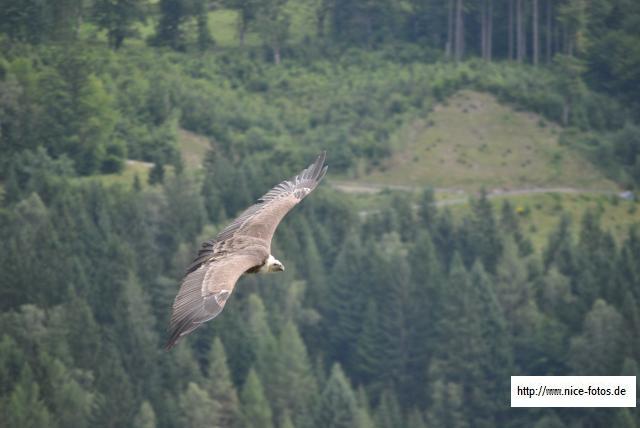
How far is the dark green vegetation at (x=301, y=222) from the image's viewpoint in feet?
313

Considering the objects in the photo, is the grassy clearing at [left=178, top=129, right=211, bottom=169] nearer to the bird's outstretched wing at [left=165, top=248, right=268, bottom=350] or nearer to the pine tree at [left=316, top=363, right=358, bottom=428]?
the pine tree at [left=316, top=363, right=358, bottom=428]

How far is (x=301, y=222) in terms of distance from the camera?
369 ft

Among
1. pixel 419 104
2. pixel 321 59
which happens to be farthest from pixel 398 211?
pixel 321 59

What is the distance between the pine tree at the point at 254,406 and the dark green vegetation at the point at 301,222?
0.16m

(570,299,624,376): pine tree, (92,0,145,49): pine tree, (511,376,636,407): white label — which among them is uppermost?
(92,0,145,49): pine tree

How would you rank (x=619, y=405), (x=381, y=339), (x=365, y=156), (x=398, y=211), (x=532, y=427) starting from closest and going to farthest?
1. (x=619, y=405)
2. (x=532, y=427)
3. (x=381, y=339)
4. (x=398, y=211)
5. (x=365, y=156)

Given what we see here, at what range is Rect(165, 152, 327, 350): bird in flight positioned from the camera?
38625 mm

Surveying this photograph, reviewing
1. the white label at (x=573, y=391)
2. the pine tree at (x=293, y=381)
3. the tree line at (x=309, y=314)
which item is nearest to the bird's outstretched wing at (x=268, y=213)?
the tree line at (x=309, y=314)

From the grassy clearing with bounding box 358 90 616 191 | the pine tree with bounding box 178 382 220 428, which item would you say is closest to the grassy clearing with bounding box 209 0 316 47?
Answer: the grassy clearing with bounding box 358 90 616 191

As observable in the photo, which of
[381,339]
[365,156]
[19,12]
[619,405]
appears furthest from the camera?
[19,12]

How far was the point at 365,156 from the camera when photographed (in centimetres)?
12138

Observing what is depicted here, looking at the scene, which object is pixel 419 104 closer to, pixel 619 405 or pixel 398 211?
pixel 398 211

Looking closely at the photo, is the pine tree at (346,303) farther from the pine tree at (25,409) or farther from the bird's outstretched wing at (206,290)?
the bird's outstretched wing at (206,290)

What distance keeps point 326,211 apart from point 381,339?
40.1 feet
